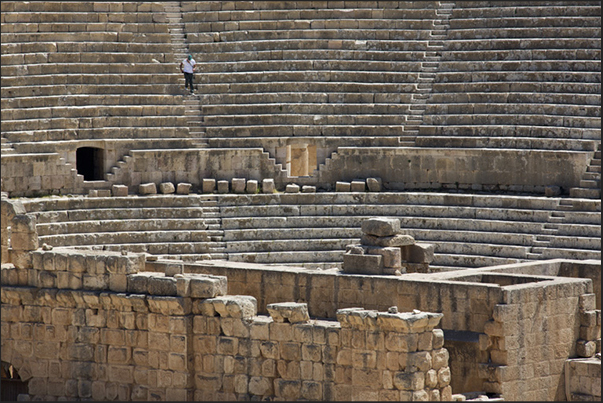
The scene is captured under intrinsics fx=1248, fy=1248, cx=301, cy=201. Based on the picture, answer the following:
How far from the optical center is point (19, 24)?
29672mm

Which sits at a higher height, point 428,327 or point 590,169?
point 590,169

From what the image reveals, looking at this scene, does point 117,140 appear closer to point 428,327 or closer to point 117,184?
point 117,184

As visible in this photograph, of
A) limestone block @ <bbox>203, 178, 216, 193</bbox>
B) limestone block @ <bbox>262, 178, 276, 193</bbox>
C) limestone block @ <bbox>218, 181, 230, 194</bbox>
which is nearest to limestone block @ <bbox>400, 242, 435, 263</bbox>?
limestone block @ <bbox>262, 178, 276, 193</bbox>

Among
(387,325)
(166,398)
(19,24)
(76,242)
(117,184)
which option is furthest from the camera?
(19,24)

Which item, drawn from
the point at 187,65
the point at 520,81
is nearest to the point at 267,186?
the point at 187,65

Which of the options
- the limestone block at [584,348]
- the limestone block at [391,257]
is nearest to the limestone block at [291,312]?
the limestone block at [391,257]

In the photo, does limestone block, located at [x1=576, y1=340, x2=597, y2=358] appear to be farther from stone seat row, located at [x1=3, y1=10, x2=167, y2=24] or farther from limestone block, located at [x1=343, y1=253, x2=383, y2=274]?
stone seat row, located at [x1=3, y1=10, x2=167, y2=24]

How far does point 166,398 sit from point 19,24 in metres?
13.2

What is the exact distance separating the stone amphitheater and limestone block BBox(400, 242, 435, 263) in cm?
3

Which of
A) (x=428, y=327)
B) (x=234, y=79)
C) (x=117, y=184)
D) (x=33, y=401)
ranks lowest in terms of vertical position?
(x=33, y=401)

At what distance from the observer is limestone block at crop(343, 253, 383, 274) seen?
65.9 ft

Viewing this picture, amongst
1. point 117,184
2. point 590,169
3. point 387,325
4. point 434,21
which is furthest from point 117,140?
point 387,325

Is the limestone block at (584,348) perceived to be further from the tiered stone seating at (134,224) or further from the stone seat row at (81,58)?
the stone seat row at (81,58)

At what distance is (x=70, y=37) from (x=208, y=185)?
521cm
